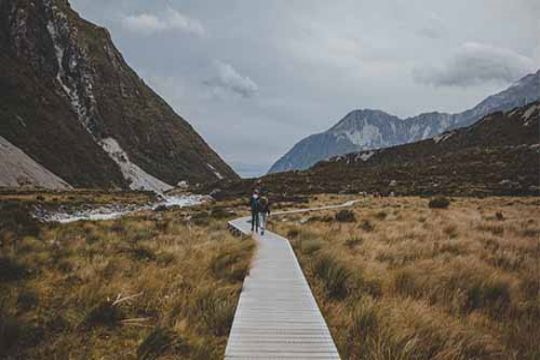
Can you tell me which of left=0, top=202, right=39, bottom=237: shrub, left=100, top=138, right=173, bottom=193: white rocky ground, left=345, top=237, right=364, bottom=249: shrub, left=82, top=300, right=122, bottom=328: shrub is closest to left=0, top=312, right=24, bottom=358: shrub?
left=82, top=300, right=122, bottom=328: shrub

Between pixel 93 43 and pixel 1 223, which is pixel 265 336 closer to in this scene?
pixel 1 223

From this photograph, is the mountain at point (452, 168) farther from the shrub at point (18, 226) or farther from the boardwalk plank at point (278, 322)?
the boardwalk plank at point (278, 322)

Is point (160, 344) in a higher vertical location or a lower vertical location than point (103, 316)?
lower

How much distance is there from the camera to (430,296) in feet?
25.4

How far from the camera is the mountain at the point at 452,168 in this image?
2313 inches

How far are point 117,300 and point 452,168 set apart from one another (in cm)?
8138

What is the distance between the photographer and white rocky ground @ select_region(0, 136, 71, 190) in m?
69.1

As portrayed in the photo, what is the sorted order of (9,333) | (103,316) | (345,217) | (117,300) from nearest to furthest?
(9,333) < (103,316) < (117,300) < (345,217)

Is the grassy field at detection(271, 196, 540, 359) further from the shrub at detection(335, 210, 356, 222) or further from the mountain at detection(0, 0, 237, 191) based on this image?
the mountain at detection(0, 0, 237, 191)

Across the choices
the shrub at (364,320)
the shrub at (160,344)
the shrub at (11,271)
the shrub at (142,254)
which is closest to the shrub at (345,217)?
the shrub at (142,254)

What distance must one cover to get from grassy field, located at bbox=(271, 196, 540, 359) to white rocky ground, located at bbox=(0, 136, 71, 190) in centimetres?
6997

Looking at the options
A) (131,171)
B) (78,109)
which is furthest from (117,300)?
(78,109)

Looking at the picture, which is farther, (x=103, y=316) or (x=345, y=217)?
(x=345, y=217)

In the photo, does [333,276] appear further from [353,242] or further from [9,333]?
[9,333]
